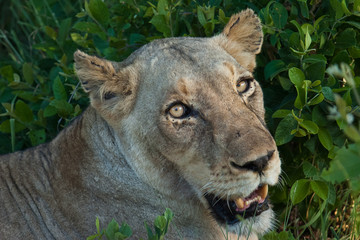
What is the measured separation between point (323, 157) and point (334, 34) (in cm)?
81

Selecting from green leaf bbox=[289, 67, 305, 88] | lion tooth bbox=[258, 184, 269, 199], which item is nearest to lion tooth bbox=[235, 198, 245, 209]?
lion tooth bbox=[258, 184, 269, 199]

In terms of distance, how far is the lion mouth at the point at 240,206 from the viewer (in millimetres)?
2980

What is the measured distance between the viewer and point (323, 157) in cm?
387

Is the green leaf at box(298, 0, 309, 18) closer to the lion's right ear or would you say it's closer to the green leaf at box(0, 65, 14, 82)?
the lion's right ear

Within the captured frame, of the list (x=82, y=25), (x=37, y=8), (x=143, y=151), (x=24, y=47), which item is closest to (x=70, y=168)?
(x=143, y=151)

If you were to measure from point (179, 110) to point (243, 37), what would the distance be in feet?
2.67

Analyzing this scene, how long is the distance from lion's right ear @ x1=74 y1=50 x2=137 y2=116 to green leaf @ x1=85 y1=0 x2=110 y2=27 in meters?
1.13

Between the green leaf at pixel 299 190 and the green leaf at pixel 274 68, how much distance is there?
0.70 meters

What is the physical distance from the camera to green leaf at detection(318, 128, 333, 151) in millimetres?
3629

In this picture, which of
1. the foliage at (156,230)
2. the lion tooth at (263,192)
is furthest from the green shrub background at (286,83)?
the foliage at (156,230)

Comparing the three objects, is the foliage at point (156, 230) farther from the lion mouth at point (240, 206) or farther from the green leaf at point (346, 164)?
the green leaf at point (346, 164)

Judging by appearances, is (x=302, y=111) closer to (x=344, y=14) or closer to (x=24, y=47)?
(x=344, y=14)

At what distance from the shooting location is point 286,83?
12.6 feet

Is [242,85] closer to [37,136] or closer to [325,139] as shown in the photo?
[325,139]
